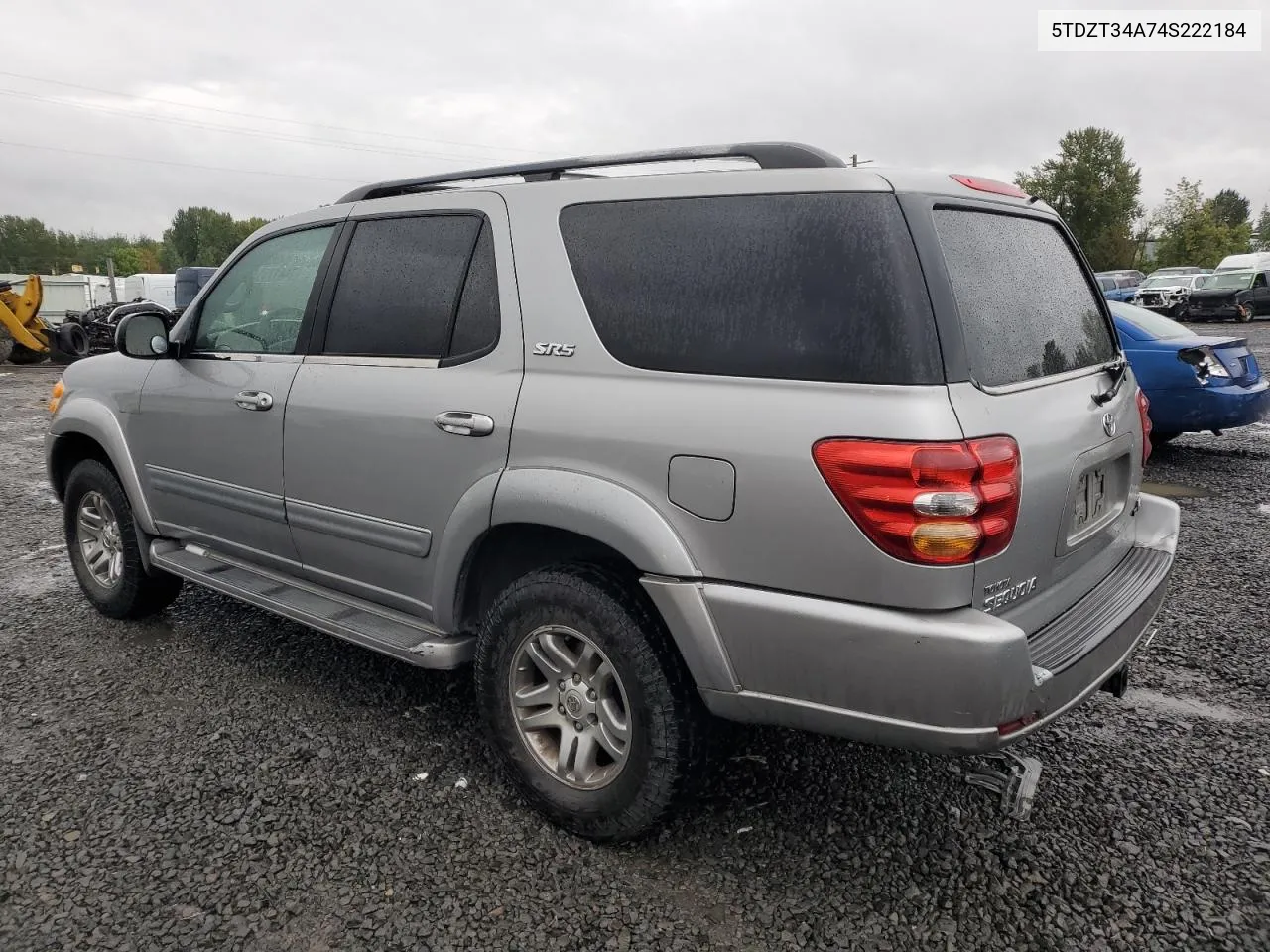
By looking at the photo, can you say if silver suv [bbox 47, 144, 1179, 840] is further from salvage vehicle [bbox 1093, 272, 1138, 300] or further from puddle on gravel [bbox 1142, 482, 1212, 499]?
salvage vehicle [bbox 1093, 272, 1138, 300]

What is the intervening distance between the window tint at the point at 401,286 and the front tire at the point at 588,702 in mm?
946

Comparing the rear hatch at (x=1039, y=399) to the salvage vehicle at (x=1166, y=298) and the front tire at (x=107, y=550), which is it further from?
the salvage vehicle at (x=1166, y=298)

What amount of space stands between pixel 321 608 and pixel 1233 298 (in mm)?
30356

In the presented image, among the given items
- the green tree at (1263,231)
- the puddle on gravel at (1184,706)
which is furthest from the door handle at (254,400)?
the green tree at (1263,231)

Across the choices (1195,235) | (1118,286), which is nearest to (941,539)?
(1118,286)

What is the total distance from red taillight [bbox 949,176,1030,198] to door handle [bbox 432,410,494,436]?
1478 mm

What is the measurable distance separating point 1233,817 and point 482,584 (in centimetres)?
238

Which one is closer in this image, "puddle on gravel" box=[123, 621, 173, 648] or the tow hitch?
the tow hitch

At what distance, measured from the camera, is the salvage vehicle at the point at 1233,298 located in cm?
2702

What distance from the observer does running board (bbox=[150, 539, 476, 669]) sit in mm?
2996

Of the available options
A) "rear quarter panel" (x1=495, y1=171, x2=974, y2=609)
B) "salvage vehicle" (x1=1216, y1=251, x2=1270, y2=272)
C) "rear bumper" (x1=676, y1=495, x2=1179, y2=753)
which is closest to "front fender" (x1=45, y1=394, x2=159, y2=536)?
"rear quarter panel" (x1=495, y1=171, x2=974, y2=609)

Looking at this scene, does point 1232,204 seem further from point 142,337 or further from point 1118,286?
point 142,337

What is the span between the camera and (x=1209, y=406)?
7641 mm

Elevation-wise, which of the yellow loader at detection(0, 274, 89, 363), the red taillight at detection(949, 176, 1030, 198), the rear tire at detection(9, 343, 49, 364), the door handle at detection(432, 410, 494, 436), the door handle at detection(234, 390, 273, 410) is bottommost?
the rear tire at detection(9, 343, 49, 364)
